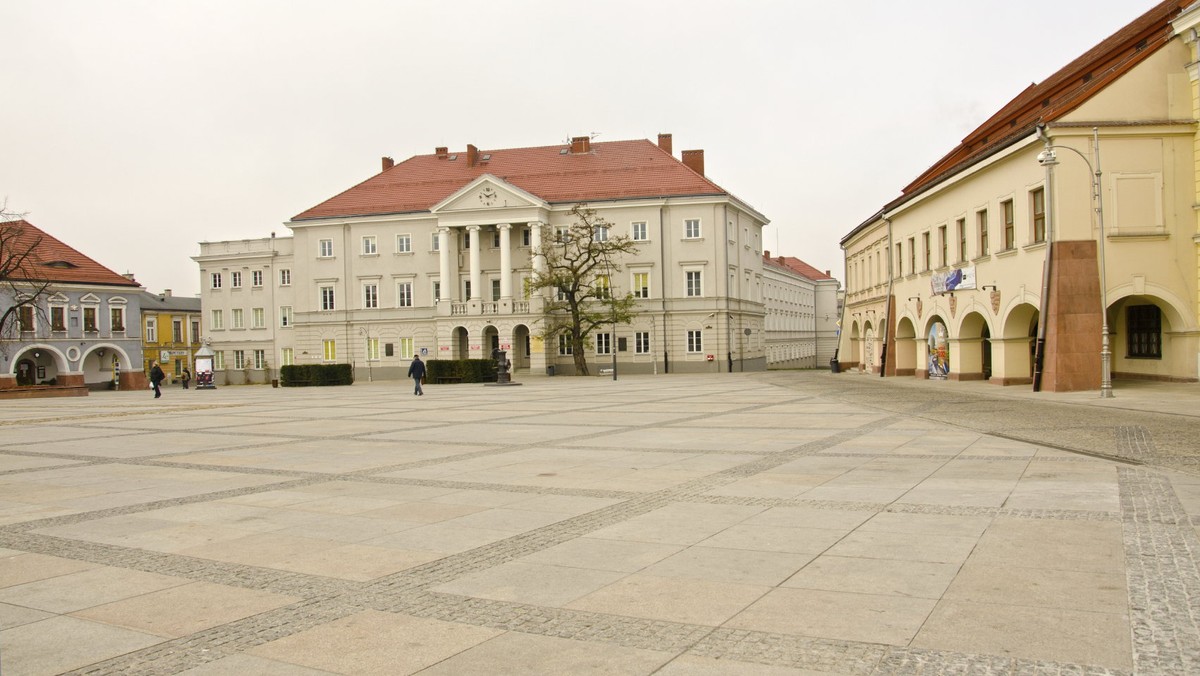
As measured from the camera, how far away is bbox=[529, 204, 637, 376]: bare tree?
5809 cm

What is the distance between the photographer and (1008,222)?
99.7 feet

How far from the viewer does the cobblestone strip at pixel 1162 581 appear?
4.65 metres

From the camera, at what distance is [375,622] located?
219 inches

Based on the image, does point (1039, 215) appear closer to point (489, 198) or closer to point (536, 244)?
point (536, 244)

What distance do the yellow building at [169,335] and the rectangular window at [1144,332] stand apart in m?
86.9

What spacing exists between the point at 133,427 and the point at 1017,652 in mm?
22568

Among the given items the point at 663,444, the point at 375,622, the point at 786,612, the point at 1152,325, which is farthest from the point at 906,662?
the point at 1152,325

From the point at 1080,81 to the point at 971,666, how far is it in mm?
32865

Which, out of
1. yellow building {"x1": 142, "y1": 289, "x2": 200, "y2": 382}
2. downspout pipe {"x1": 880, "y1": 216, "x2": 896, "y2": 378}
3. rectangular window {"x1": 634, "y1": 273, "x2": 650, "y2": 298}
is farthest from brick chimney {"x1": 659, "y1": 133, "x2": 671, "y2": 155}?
yellow building {"x1": 142, "y1": 289, "x2": 200, "y2": 382}

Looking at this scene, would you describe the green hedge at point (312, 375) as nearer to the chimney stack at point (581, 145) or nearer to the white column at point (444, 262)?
the white column at point (444, 262)

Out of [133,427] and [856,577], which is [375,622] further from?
[133,427]

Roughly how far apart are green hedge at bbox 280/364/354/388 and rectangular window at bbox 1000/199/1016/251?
38.4 metres

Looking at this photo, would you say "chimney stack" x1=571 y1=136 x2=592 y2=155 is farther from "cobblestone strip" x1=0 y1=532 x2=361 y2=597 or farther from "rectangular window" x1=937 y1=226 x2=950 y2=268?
"cobblestone strip" x1=0 y1=532 x2=361 y2=597

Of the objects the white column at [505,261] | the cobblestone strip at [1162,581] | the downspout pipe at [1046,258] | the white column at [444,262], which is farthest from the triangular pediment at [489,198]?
the cobblestone strip at [1162,581]
